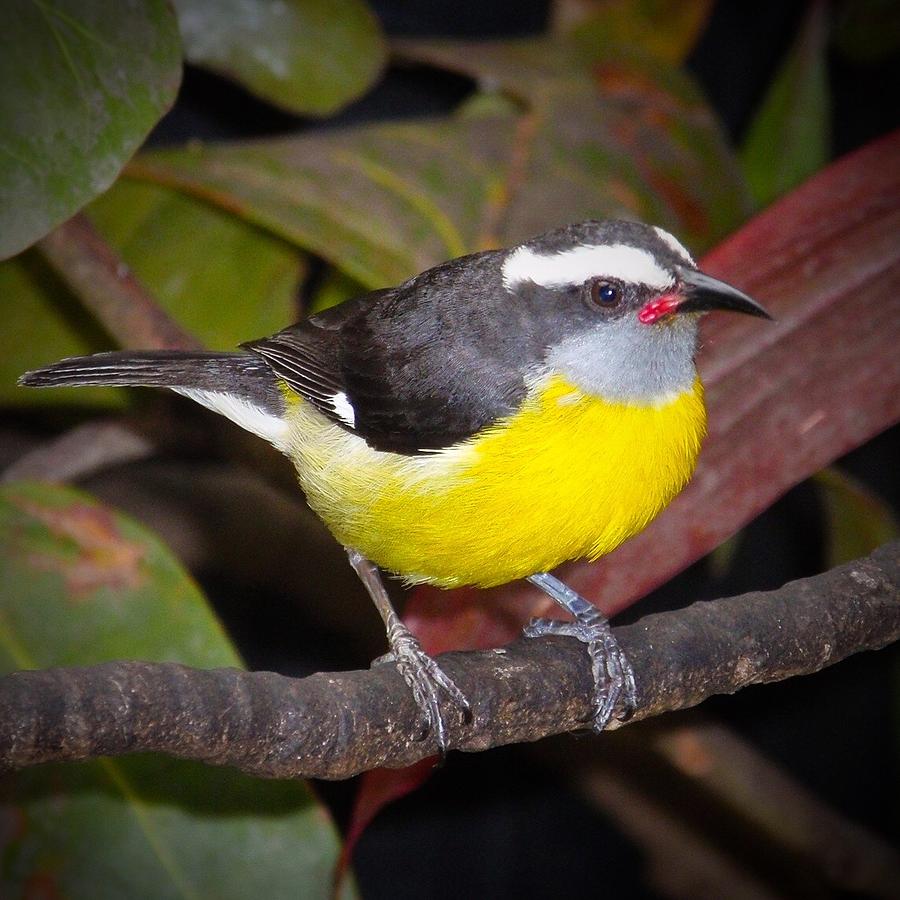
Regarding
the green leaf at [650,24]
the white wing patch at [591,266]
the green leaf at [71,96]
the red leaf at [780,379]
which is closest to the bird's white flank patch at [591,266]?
the white wing patch at [591,266]

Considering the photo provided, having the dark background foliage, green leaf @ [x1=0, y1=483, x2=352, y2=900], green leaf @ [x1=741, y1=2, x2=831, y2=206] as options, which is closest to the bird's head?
green leaf @ [x1=0, y1=483, x2=352, y2=900]

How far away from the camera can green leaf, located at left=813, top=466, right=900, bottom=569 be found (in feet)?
6.19

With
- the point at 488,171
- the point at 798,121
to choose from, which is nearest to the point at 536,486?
the point at 488,171

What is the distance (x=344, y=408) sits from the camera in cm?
153

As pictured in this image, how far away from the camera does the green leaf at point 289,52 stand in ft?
6.86

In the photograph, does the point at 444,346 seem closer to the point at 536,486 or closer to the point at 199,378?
the point at 536,486

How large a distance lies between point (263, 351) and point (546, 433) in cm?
50

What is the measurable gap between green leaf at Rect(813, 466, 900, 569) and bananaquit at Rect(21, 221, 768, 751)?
0.54 m

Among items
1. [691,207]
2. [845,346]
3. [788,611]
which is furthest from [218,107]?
[788,611]

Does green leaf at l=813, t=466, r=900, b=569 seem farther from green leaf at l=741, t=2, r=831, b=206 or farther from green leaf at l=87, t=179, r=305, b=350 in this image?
green leaf at l=87, t=179, r=305, b=350

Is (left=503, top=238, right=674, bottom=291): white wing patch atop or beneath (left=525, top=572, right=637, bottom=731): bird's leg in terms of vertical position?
atop

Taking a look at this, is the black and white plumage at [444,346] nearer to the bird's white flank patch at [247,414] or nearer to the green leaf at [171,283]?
the bird's white flank patch at [247,414]

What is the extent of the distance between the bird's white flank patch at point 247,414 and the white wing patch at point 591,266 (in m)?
0.45

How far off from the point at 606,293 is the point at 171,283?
1.04 metres
